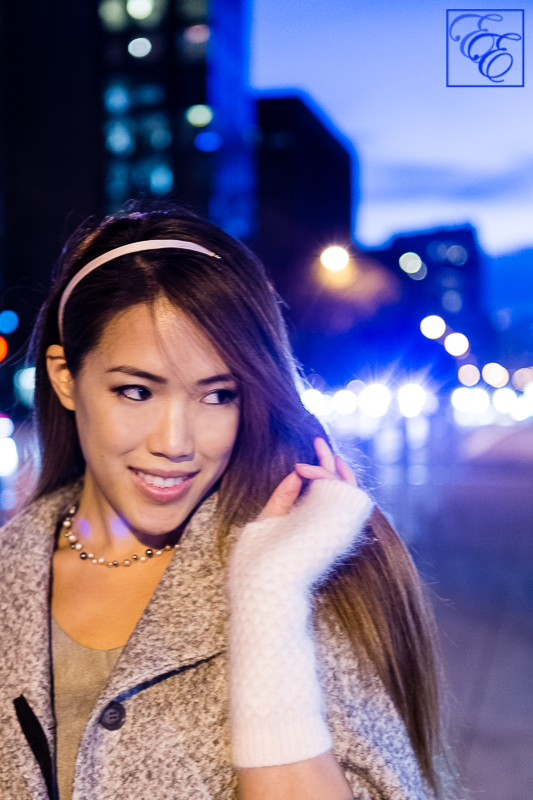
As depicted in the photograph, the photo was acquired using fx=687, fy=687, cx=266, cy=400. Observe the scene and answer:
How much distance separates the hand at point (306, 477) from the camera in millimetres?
1729

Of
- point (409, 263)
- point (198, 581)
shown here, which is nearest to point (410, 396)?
point (409, 263)

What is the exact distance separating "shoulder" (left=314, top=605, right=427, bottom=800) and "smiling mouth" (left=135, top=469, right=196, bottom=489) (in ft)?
1.50

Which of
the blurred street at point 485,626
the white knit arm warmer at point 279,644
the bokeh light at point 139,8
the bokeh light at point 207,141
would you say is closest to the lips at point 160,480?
the white knit arm warmer at point 279,644

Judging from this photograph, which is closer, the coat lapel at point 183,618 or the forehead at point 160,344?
the coat lapel at point 183,618

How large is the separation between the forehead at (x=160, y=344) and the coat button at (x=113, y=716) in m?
0.73

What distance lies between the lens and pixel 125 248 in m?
1.76

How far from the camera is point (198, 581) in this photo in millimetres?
1658

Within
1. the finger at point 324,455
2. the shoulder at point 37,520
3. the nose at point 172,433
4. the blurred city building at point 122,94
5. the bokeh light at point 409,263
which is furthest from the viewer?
the blurred city building at point 122,94

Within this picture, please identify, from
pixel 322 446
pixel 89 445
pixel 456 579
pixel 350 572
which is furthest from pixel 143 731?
pixel 456 579

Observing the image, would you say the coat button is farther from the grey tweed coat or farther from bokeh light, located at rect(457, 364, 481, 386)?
bokeh light, located at rect(457, 364, 481, 386)

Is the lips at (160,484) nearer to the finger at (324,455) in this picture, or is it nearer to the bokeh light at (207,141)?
the finger at (324,455)

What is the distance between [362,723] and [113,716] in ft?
1.73

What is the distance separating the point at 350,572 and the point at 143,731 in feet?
1.85

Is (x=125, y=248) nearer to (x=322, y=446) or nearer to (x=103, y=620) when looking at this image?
(x=322, y=446)
